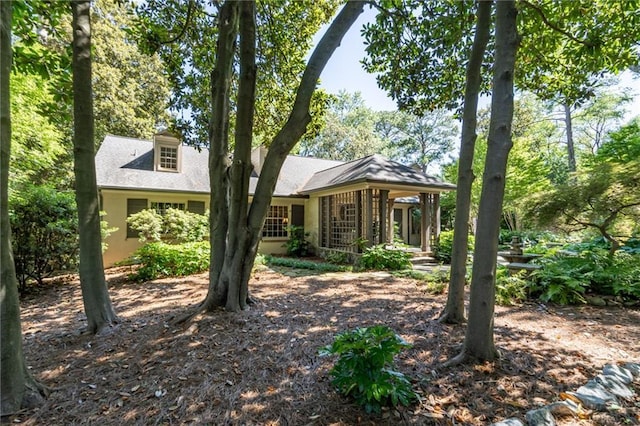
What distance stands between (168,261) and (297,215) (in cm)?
660

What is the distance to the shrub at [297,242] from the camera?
12672mm

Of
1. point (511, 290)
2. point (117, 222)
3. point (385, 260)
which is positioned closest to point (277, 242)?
point (385, 260)

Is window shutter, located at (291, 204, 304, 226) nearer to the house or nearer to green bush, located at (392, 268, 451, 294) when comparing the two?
the house

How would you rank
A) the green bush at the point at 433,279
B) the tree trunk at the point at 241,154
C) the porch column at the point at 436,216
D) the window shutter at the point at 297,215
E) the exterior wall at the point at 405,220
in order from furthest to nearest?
1. the exterior wall at the point at 405,220
2. the window shutter at the point at 297,215
3. the porch column at the point at 436,216
4. the green bush at the point at 433,279
5. the tree trunk at the point at 241,154

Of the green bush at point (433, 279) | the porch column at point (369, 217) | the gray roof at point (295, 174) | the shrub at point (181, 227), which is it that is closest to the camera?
the green bush at point (433, 279)

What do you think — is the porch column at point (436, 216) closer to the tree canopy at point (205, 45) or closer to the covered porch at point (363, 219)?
the covered porch at point (363, 219)

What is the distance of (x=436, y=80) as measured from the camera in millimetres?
5738

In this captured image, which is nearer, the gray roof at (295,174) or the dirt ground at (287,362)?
the dirt ground at (287,362)

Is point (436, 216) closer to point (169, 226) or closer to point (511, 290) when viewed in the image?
point (511, 290)

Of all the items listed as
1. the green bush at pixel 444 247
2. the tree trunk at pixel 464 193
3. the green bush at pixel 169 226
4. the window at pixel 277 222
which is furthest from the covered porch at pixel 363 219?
the tree trunk at pixel 464 193

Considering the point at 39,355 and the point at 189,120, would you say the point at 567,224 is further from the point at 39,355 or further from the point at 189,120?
the point at 39,355

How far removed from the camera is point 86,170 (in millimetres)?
3697

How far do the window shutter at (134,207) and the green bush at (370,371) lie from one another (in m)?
10.5

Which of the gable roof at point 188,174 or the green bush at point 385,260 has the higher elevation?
the gable roof at point 188,174
